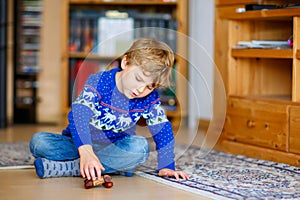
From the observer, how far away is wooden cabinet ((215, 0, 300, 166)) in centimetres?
250

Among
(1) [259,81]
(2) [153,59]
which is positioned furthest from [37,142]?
(1) [259,81]

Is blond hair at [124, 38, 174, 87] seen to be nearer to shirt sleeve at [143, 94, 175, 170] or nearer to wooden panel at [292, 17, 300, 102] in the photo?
shirt sleeve at [143, 94, 175, 170]

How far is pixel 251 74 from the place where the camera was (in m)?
2.96

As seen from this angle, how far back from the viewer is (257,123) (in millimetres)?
2695

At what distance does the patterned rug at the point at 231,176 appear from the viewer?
1916mm

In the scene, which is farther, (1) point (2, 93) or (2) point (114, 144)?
(1) point (2, 93)

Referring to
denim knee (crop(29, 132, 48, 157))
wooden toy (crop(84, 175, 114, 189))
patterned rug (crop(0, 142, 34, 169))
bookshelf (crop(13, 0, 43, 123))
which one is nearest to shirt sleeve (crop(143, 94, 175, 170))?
wooden toy (crop(84, 175, 114, 189))

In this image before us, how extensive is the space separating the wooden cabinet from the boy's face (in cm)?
72

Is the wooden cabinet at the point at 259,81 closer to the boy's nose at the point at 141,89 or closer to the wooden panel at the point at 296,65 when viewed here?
the wooden panel at the point at 296,65

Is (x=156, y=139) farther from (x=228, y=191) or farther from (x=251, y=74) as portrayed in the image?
(x=251, y=74)

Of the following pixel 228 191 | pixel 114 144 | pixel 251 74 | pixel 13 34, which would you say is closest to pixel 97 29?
pixel 13 34

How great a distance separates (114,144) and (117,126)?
8cm

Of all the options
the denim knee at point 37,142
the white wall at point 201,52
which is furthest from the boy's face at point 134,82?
the white wall at point 201,52

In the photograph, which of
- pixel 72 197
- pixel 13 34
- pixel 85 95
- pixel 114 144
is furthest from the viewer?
pixel 13 34
